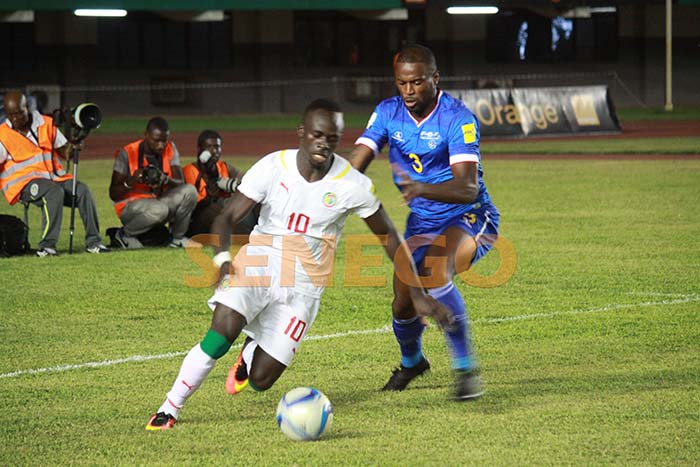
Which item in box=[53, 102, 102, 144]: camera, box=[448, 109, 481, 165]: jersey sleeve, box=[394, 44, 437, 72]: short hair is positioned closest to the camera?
box=[394, 44, 437, 72]: short hair

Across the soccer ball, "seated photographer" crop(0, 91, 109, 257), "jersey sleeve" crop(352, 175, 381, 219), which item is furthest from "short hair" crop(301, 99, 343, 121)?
"seated photographer" crop(0, 91, 109, 257)

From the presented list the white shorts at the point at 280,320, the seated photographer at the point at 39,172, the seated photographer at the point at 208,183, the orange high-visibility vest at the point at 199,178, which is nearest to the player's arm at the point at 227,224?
the white shorts at the point at 280,320

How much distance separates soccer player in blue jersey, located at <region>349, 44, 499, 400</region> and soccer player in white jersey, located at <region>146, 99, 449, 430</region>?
1.07ft

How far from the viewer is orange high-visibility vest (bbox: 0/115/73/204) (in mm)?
12672

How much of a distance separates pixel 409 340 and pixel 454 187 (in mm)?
1071

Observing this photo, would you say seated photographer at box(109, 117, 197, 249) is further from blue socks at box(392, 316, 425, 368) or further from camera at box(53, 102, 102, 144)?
blue socks at box(392, 316, 425, 368)

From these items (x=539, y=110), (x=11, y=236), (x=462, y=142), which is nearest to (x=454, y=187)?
(x=462, y=142)

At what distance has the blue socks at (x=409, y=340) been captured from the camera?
7.00 metres

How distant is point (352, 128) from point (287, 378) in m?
26.3

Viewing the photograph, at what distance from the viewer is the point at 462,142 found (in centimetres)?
657

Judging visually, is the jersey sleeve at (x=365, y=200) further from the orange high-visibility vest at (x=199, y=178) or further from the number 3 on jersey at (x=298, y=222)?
the orange high-visibility vest at (x=199, y=178)

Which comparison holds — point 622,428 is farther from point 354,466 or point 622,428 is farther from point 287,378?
Result: point 287,378

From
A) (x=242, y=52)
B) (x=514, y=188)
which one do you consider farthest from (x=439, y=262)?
(x=242, y=52)

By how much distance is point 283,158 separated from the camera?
629 cm
